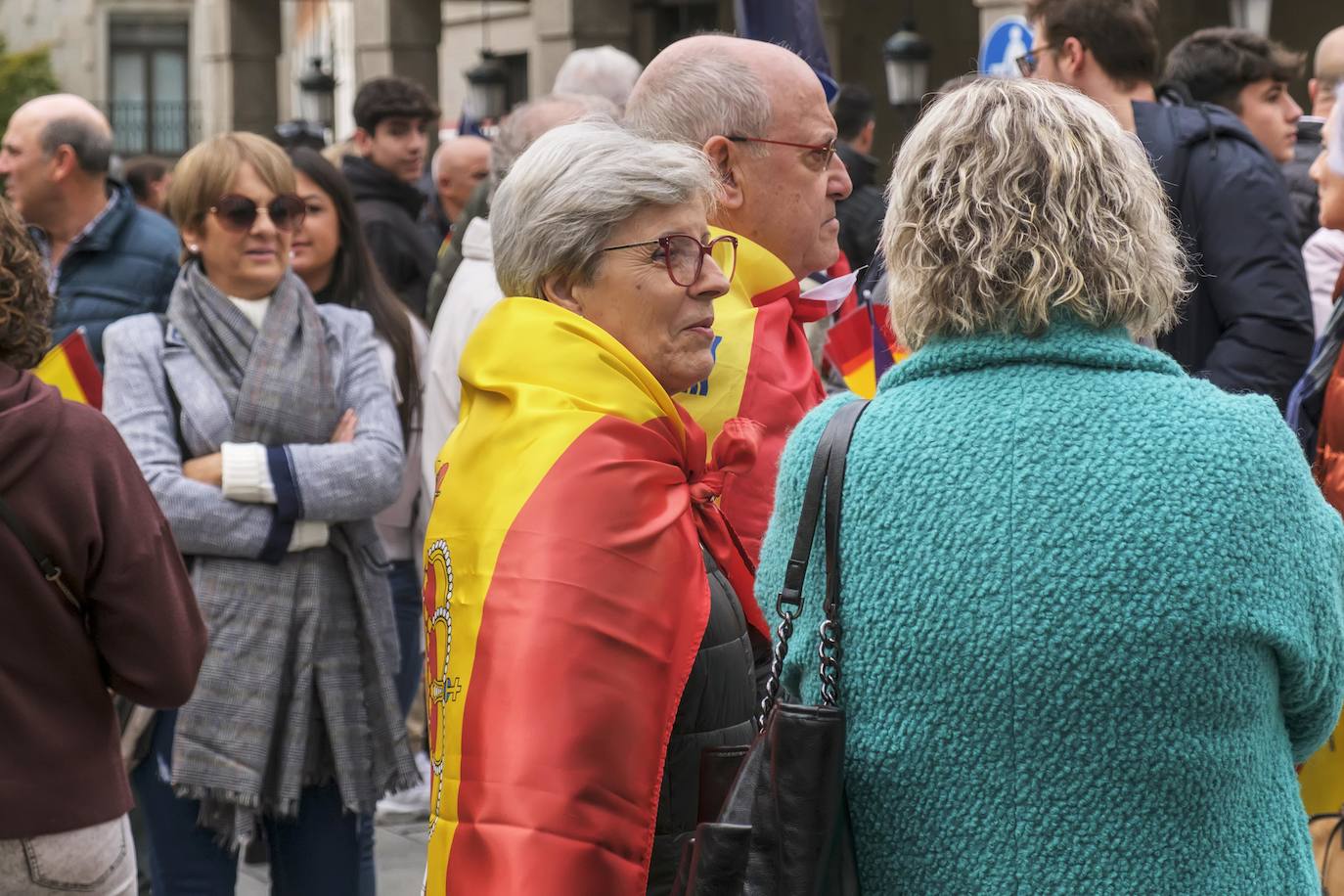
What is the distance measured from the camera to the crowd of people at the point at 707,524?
88.7 inches

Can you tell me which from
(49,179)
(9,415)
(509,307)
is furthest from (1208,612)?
(49,179)

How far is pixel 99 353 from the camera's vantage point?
5.95m

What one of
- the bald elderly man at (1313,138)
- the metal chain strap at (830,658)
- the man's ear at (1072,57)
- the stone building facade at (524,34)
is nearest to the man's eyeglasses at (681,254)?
the metal chain strap at (830,658)

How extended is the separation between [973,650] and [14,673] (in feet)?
6.46

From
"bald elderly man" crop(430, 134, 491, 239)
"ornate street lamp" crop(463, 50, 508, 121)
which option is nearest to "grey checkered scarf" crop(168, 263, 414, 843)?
"bald elderly man" crop(430, 134, 491, 239)

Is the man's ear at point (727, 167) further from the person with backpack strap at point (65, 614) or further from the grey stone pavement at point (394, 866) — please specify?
the grey stone pavement at point (394, 866)

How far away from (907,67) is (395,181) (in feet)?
28.9

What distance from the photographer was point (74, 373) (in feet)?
16.6

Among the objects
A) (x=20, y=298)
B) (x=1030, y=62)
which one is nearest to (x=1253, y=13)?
(x=1030, y=62)

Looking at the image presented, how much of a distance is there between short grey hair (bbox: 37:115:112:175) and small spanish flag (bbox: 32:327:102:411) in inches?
59.0

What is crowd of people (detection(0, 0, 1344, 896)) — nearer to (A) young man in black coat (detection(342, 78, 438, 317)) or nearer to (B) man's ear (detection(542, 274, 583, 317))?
(B) man's ear (detection(542, 274, 583, 317))

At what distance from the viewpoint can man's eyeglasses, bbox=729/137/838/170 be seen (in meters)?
3.57

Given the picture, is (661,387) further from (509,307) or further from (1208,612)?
(1208,612)

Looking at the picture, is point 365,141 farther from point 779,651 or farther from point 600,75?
point 779,651
